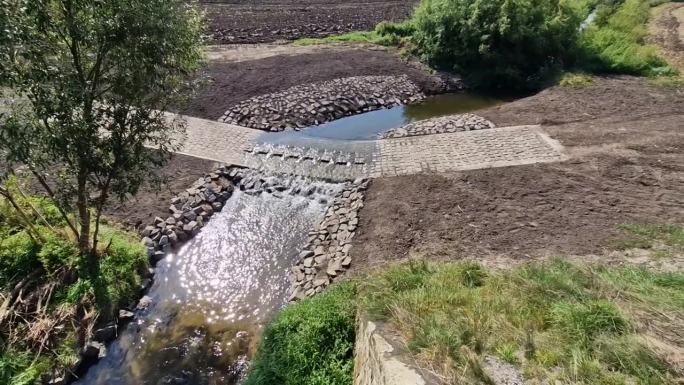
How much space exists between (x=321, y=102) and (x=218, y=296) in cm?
1067

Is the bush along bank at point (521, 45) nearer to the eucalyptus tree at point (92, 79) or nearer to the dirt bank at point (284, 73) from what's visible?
the dirt bank at point (284, 73)

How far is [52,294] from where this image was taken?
8.83m

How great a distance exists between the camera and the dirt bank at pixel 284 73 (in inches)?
716

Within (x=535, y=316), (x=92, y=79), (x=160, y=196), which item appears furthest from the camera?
(x=160, y=196)

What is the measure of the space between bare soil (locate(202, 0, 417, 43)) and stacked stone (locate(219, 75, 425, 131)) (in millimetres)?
8944

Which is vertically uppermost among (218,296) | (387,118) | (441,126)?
(441,126)

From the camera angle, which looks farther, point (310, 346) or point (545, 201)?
point (545, 201)

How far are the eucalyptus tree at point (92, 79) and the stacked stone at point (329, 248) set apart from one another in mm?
4221

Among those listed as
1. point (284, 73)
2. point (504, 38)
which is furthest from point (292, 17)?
point (504, 38)

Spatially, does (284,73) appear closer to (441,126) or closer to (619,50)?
(441,126)

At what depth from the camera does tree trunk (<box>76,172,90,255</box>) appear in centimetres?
813

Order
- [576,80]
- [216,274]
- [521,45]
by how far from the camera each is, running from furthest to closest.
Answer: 1. [521,45]
2. [576,80]
3. [216,274]

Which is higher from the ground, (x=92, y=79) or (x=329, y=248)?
(x=92, y=79)

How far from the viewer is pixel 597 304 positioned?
6426mm
